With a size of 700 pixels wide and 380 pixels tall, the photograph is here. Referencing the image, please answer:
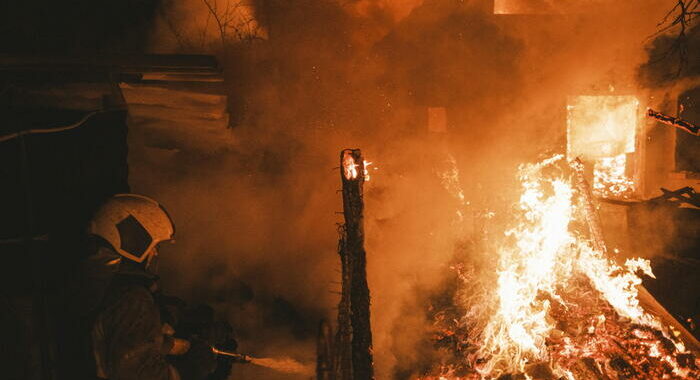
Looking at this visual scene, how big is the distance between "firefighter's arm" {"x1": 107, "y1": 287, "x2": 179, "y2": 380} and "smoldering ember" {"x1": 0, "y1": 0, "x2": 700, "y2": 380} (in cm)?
2

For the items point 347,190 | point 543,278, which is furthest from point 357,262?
point 543,278

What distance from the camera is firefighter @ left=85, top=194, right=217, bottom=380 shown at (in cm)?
367

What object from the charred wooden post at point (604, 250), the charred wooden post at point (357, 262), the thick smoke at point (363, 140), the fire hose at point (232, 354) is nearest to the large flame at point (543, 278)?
the charred wooden post at point (604, 250)

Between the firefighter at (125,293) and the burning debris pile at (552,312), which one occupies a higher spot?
the firefighter at (125,293)

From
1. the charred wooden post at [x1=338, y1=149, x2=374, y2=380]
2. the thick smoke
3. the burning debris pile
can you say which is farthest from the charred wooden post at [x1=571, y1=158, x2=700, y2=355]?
the charred wooden post at [x1=338, y1=149, x2=374, y2=380]

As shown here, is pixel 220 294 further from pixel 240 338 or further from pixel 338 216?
pixel 338 216

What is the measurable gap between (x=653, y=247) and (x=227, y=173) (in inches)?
420

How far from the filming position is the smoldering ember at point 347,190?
3.75 metres

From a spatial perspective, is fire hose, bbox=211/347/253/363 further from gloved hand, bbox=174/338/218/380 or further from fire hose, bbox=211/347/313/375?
fire hose, bbox=211/347/313/375

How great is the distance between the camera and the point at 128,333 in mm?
3723

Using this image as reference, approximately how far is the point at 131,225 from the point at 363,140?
5.07 metres

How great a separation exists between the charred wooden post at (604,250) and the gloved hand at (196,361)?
7.50m

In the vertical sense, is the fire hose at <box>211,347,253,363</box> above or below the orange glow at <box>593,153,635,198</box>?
below

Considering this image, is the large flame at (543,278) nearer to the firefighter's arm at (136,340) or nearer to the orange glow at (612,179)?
the orange glow at (612,179)
